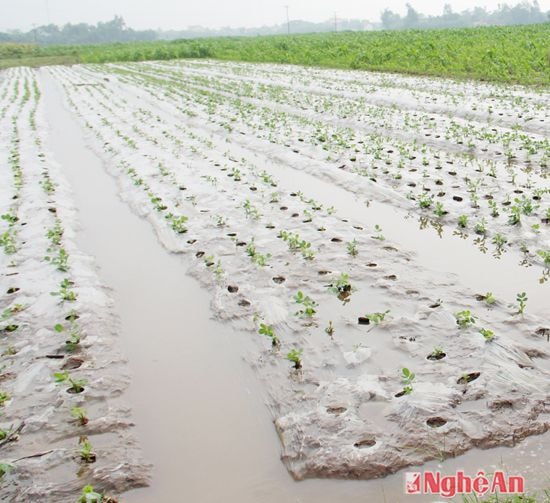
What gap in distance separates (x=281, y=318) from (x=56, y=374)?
6.23 feet

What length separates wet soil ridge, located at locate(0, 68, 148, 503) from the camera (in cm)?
321

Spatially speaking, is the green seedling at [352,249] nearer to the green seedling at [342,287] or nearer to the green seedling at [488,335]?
the green seedling at [342,287]

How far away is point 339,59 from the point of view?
95.8ft

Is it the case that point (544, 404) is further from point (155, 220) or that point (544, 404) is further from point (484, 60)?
point (484, 60)

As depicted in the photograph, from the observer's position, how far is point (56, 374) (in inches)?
155

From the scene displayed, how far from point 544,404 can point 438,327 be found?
3.61ft

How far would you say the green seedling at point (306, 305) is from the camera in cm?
471

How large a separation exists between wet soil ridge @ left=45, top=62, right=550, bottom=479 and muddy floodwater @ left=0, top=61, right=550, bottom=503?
2 centimetres

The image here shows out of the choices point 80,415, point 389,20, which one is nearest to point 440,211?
point 80,415

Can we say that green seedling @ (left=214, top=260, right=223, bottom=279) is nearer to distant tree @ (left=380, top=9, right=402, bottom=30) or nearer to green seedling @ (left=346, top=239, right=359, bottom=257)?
green seedling @ (left=346, top=239, right=359, bottom=257)

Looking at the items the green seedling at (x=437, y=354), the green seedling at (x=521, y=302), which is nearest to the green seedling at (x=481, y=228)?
the green seedling at (x=521, y=302)

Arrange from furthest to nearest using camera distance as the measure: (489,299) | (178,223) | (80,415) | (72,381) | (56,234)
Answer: (178,223) < (56,234) < (489,299) < (72,381) < (80,415)

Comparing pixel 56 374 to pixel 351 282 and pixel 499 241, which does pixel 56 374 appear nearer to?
pixel 351 282

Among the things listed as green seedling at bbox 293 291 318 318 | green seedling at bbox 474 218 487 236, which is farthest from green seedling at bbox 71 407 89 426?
green seedling at bbox 474 218 487 236
